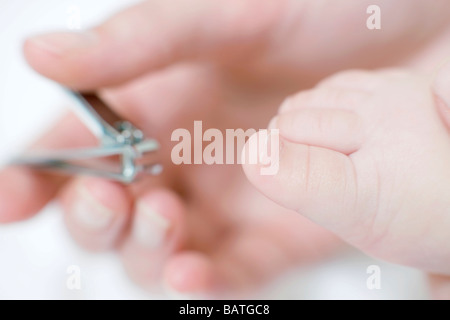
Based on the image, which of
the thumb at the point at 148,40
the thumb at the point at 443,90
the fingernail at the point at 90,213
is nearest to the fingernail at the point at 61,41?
the thumb at the point at 148,40

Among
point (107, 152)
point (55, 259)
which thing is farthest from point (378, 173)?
point (55, 259)

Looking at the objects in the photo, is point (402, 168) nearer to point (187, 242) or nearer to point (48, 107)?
point (187, 242)

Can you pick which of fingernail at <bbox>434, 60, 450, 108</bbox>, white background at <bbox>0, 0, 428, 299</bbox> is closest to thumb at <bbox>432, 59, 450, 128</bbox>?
fingernail at <bbox>434, 60, 450, 108</bbox>

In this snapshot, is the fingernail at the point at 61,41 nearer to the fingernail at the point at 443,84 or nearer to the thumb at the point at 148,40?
the thumb at the point at 148,40

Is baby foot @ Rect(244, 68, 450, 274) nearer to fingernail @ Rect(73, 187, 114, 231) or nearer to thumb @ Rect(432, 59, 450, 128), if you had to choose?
thumb @ Rect(432, 59, 450, 128)

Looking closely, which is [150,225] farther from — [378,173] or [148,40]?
[378,173]

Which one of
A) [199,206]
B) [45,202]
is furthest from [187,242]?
[45,202]
